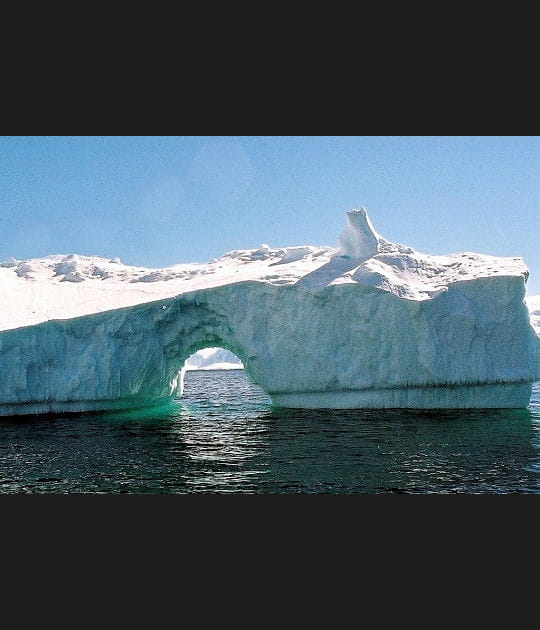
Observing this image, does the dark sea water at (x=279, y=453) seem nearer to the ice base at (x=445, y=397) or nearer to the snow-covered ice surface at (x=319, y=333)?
the ice base at (x=445, y=397)

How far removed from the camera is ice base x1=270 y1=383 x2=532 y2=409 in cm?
2208

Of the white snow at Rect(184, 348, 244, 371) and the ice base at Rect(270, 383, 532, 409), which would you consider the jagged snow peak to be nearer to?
the ice base at Rect(270, 383, 532, 409)

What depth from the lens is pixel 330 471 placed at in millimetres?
12516

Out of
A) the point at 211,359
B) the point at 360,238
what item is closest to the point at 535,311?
the point at 360,238

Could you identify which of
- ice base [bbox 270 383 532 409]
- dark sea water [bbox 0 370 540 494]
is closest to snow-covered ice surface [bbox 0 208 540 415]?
ice base [bbox 270 383 532 409]

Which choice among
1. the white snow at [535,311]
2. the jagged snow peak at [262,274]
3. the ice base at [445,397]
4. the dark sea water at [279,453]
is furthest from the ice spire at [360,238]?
the white snow at [535,311]

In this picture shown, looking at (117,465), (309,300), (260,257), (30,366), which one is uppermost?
(260,257)

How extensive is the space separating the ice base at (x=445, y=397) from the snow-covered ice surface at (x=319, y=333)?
4cm

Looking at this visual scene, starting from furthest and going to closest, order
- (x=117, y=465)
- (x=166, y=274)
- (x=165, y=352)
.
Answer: (x=166, y=274), (x=165, y=352), (x=117, y=465)

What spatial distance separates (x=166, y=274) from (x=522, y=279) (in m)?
15.5

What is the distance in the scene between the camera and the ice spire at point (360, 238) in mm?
24109

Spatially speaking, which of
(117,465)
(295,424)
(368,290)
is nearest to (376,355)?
(368,290)

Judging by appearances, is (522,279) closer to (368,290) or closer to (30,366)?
(368,290)

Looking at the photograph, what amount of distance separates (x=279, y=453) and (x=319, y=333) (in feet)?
29.0
